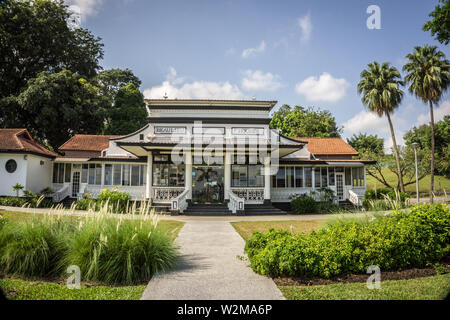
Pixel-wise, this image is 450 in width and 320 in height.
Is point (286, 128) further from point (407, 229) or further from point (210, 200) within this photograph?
point (407, 229)

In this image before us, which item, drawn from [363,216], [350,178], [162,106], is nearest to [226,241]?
[363,216]

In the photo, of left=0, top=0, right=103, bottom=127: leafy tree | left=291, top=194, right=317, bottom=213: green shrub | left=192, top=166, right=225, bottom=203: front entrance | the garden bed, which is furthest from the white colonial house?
left=0, top=0, right=103, bottom=127: leafy tree

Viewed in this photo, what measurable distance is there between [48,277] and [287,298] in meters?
4.71

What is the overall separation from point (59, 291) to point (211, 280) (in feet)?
8.72

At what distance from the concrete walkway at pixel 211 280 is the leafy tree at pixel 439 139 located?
87.4 ft

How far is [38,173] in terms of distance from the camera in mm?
20750

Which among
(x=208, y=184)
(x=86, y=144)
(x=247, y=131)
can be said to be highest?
(x=247, y=131)

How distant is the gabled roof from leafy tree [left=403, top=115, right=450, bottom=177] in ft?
110

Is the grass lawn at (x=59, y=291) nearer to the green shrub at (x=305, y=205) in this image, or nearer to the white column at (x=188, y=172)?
the white column at (x=188, y=172)

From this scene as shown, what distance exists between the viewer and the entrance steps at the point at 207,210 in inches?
677

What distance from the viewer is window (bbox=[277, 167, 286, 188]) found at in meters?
22.3

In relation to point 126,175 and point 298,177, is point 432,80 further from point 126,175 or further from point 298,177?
point 126,175

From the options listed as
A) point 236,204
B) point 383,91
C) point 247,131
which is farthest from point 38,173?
point 383,91

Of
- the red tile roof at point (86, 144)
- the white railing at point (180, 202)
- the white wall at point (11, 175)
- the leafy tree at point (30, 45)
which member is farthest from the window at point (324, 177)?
the leafy tree at point (30, 45)
